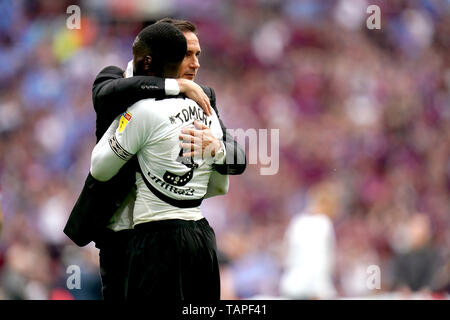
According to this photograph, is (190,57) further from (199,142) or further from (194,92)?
(199,142)

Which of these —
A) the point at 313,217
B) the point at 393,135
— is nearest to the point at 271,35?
the point at 393,135

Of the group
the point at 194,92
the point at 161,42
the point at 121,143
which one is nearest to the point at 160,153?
the point at 121,143

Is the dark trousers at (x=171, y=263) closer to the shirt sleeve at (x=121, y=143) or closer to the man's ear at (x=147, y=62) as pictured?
the shirt sleeve at (x=121, y=143)

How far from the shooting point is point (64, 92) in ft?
29.2

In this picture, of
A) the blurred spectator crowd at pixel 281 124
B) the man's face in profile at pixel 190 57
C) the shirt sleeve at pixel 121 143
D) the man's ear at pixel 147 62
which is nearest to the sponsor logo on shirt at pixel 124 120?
the shirt sleeve at pixel 121 143

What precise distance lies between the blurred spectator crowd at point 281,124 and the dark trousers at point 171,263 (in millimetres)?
3731

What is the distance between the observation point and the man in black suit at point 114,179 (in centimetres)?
281

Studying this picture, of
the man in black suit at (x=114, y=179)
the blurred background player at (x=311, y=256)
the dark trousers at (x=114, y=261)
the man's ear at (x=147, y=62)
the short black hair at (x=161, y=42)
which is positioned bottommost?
the blurred background player at (x=311, y=256)

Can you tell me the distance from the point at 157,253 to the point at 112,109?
55 cm

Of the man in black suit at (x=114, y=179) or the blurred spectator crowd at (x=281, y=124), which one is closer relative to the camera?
the man in black suit at (x=114, y=179)

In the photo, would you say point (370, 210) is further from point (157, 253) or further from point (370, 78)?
point (157, 253)
